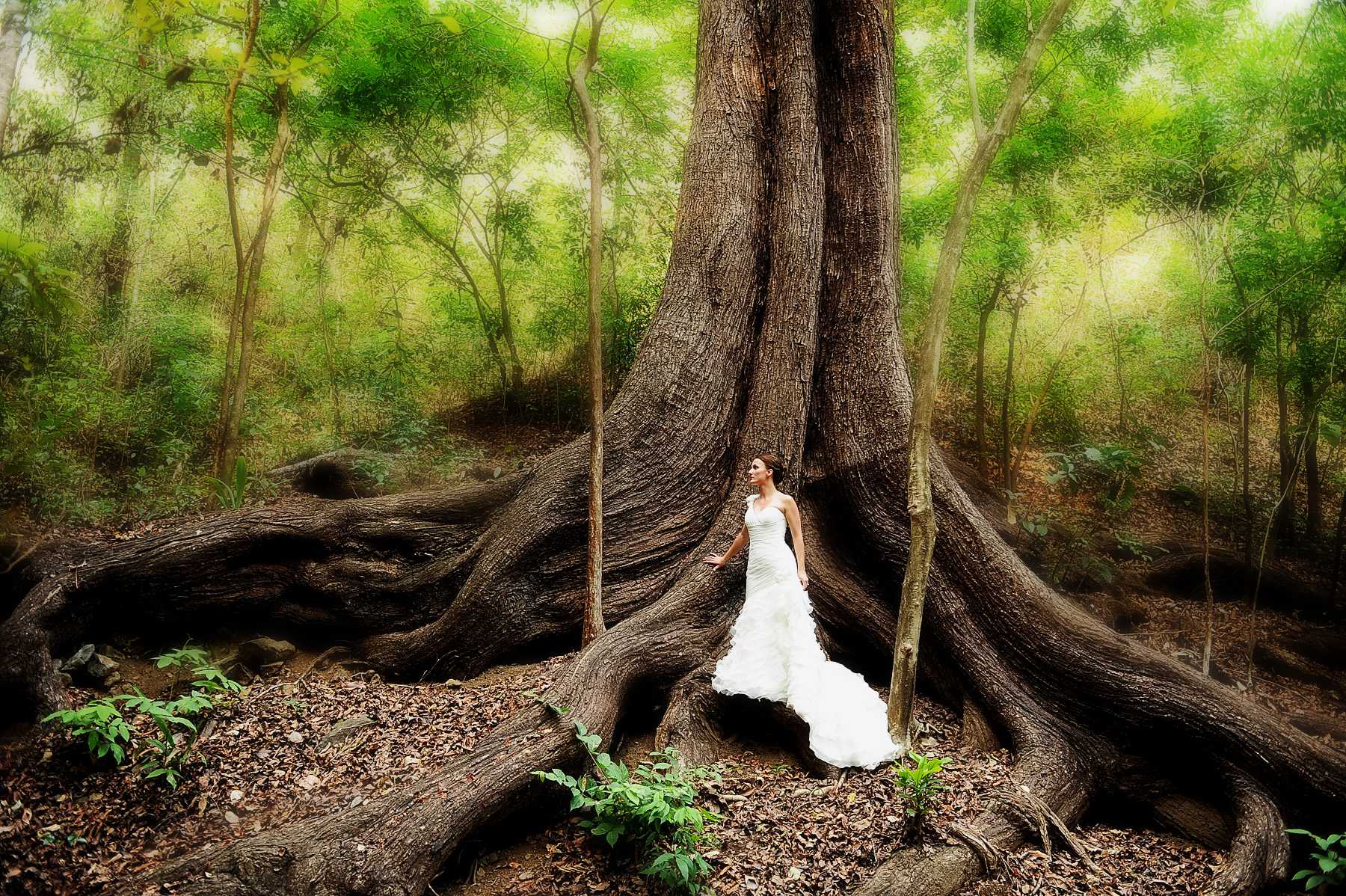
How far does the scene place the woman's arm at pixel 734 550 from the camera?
4.36m

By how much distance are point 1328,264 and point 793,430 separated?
4636 millimetres

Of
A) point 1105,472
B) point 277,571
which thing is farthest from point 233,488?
point 1105,472

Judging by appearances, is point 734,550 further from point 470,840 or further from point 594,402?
point 470,840

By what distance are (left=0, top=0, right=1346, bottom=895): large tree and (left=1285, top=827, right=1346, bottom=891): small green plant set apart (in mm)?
162

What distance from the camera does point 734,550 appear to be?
4.39 metres

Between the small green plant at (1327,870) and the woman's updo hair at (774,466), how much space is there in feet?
9.80

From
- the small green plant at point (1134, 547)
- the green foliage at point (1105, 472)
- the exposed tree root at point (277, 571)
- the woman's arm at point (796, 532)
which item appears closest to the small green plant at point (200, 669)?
the exposed tree root at point (277, 571)

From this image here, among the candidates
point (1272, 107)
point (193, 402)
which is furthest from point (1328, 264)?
point (193, 402)

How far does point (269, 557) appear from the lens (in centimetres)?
476

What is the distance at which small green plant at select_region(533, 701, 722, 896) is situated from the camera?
2926mm

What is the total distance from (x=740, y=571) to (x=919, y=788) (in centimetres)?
169

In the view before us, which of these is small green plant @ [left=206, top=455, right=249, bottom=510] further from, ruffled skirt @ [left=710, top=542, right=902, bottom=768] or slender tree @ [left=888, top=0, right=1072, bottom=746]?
slender tree @ [left=888, top=0, right=1072, bottom=746]

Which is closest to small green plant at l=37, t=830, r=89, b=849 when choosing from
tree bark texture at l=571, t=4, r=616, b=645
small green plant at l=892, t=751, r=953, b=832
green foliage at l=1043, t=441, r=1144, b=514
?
tree bark texture at l=571, t=4, r=616, b=645

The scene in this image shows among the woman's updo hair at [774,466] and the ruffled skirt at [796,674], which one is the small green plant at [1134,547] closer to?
the woman's updo hair at [774,466]
